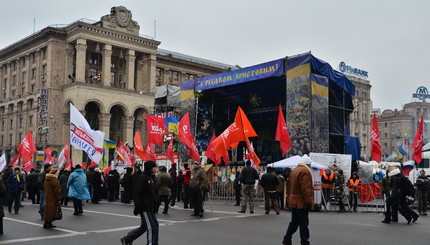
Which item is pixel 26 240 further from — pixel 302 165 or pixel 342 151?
pixel 342 151

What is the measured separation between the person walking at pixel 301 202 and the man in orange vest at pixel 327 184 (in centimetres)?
1082

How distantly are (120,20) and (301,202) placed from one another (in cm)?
6109

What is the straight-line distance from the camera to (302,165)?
944 cm

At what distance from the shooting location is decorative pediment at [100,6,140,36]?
65.2 meters

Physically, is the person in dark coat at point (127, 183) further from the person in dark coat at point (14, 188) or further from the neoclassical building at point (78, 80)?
the neoclassical building at point (78, 80)

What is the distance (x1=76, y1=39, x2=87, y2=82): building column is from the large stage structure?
33248 millimetres

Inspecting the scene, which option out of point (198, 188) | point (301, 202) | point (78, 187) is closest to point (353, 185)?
point (198, 188)

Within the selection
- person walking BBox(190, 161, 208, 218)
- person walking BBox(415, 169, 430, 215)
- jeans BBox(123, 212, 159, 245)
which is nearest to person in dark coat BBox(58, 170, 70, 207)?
person walking BBox(190, 161, 208, 218)

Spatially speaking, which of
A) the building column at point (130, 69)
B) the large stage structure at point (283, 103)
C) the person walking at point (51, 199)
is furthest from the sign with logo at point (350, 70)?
the person walking at point (51, 199)

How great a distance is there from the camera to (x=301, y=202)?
905 centimetres

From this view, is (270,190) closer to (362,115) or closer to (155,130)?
(155,130)

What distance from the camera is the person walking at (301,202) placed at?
29.3 ft

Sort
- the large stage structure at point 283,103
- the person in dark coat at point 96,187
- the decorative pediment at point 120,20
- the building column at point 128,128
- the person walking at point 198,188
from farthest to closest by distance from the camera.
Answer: the building column at point 128,128 → the decorative pediment at point 120,20 → the large stage structure at point 283,103 → the person in dark coat at point 96,187 → the person walking at point 198,188

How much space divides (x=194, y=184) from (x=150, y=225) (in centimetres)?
731
